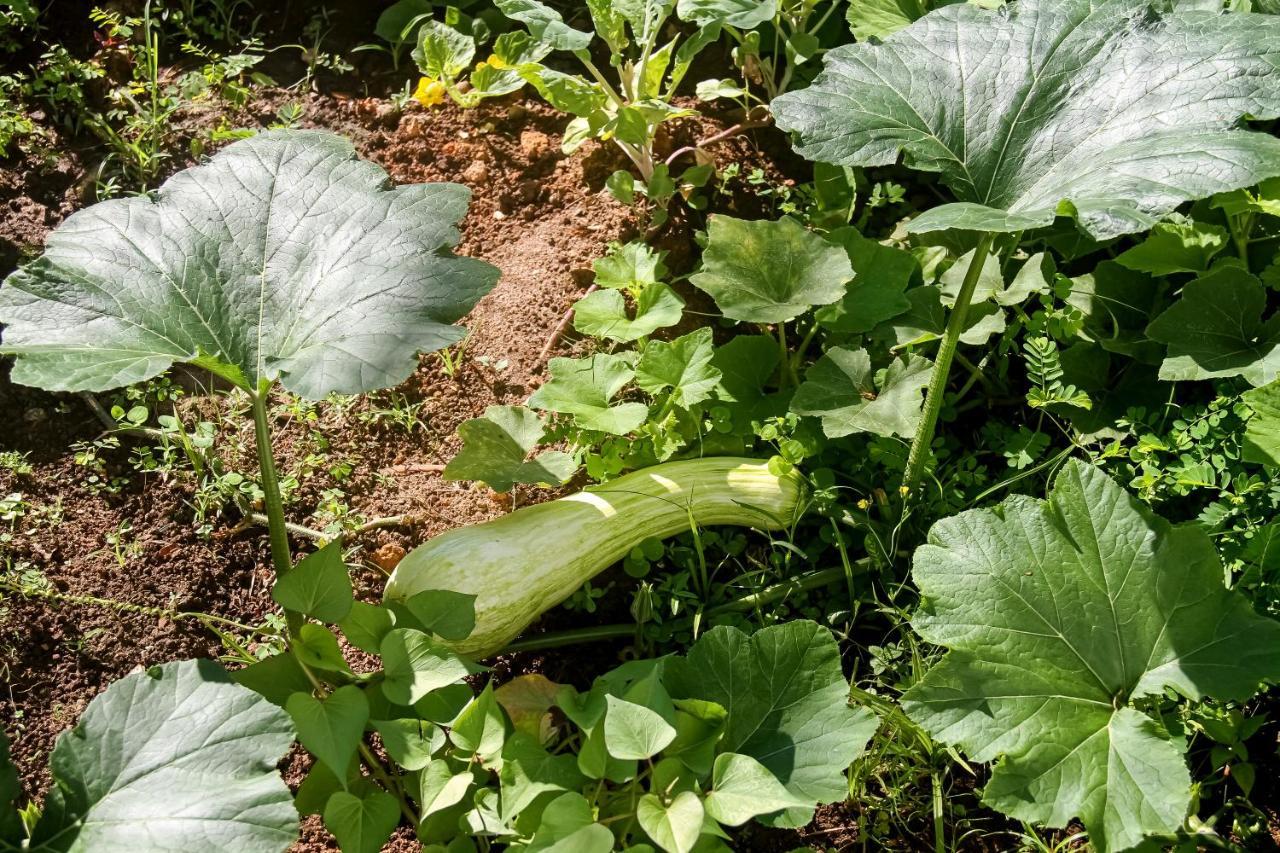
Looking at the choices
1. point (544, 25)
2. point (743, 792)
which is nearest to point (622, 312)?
point (544, 25)

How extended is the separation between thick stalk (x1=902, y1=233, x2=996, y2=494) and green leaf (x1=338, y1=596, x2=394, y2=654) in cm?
119

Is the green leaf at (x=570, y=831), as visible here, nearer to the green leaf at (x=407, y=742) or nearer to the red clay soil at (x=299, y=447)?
the green leaf at (x=407, y=742)

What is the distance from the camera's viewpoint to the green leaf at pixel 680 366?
2.60 m

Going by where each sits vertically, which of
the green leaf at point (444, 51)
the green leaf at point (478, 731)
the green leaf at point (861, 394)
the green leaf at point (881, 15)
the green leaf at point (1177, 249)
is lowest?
the green leaf at point (478, 731)

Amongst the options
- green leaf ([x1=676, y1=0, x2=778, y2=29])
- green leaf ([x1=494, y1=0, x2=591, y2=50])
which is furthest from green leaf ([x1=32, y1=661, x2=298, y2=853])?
green leaf ([x1=676, y1=0, x2=778, y2=29])

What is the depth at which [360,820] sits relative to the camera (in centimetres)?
197

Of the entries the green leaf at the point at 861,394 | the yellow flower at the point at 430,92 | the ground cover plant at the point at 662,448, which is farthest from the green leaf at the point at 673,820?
the yellow flower at the point at 430,92

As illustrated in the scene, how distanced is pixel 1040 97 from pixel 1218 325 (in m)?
0.68

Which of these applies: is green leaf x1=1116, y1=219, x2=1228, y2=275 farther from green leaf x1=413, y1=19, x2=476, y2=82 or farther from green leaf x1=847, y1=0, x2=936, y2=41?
green leaf x1=413, y1=19, x2=476, y2=82

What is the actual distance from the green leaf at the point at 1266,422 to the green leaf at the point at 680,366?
1092 millimetres

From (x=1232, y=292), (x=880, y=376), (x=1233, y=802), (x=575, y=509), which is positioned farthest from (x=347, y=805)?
(x=1232, y=292)

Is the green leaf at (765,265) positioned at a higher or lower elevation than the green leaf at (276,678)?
higher

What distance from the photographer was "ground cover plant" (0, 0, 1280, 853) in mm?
1993

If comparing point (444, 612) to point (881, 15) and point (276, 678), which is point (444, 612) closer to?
point (276, 678)
